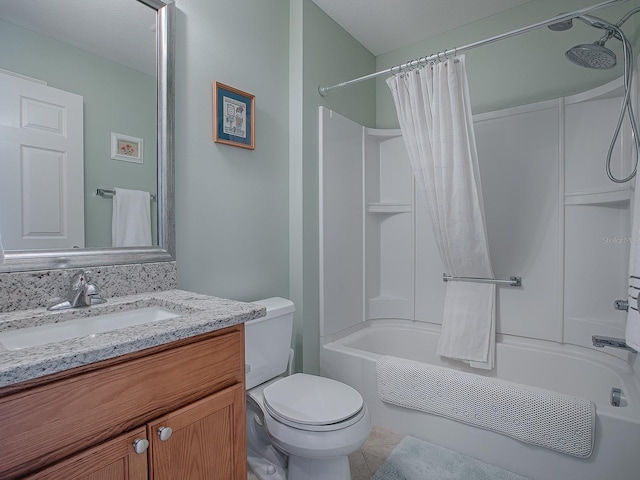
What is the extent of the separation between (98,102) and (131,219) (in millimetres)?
436

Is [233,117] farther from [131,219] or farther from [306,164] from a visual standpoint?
[131,219]

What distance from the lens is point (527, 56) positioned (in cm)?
228

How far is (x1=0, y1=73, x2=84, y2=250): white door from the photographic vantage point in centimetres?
110

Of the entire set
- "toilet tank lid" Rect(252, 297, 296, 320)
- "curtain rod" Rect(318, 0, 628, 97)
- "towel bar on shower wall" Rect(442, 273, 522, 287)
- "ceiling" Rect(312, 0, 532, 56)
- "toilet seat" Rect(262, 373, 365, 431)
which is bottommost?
"toilet seat" Rect(262, 373, 365, 431)

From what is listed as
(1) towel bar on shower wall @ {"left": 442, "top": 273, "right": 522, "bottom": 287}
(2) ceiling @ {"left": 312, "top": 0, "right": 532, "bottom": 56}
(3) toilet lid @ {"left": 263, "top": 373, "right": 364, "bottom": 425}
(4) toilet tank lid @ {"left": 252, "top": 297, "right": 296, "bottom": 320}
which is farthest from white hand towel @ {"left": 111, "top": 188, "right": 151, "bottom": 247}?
(1) towel bar on shower wall @ {"left": 442, "top": 273, "right": 522, "bottom": 287}

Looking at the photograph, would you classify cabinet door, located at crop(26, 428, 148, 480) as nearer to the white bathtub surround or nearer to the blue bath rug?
the blue bath rug

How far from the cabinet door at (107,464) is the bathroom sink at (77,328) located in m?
0.25

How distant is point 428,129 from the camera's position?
1931 mm

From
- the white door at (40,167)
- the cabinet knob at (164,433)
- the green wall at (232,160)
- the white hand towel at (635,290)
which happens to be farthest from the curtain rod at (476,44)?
the cabinet knob at (164,433)

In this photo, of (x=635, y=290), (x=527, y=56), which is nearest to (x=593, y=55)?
(x=527, y=56)

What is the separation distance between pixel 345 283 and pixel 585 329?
1.44 m

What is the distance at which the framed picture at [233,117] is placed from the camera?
1.70m

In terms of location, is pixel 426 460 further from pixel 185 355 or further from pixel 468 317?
pixel 185 355

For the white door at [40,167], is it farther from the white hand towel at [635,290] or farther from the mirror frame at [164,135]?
the white hand towel at [635,290]
